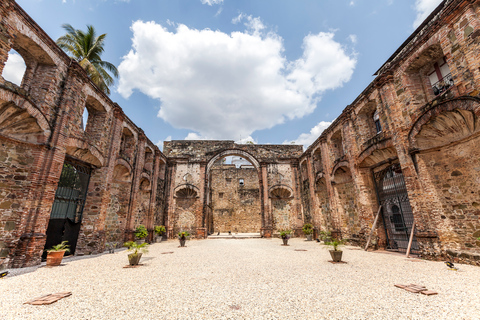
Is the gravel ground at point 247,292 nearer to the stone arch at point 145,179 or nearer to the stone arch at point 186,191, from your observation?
the stone arch at point 145,179

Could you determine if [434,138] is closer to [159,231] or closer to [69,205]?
[69,205]

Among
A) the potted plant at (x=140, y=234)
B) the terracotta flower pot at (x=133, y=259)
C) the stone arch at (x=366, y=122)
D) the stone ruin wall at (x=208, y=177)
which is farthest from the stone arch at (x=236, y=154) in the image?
the terracotta flower pot at (x=133, y=259)

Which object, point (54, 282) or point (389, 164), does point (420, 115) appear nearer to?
point (389, 164)

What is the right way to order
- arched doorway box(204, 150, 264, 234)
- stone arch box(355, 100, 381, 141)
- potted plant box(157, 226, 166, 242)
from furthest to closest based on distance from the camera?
1. arched doorway box(204, 150, 264, 234)
2. potted plant box(157, 226, 166, 242)
3. stone arch box(355, 100, 381, 141)

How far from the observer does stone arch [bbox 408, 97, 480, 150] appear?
21.0 ft

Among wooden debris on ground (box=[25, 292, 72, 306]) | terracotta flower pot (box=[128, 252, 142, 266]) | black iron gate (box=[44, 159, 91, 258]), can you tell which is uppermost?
black iron gate (box=[44, 159, 91, 258])

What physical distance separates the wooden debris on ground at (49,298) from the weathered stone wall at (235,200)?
23993 millimetres

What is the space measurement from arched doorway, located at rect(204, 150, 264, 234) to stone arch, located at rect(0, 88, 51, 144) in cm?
1937

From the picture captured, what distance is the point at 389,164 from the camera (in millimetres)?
9820

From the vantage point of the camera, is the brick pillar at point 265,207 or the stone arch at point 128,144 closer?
the stone arch at point 128,144

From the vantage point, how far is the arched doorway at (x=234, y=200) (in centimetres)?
2709

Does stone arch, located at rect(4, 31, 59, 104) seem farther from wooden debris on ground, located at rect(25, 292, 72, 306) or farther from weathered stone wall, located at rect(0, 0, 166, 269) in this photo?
wooden debris on ground, located at rect(25, 292, 72, 306)

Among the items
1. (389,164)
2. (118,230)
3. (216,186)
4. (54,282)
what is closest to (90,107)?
(118,230)

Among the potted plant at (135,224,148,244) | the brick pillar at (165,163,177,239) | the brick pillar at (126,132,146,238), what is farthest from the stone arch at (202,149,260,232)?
the potted plant at (135,224,148,244)
